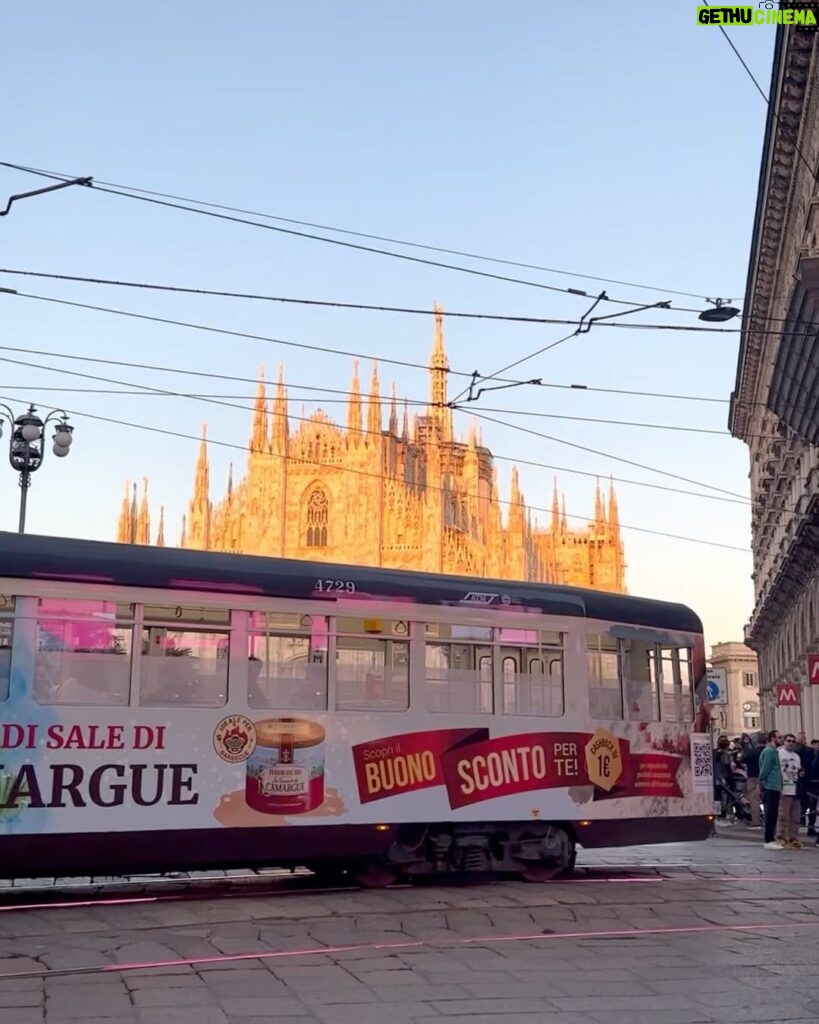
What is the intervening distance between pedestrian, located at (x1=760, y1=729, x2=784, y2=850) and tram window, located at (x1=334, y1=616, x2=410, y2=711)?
5884mm

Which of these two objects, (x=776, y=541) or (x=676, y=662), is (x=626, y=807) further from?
(x=776, y=541)

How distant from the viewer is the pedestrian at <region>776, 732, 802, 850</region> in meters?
13.9

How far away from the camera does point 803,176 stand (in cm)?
2447

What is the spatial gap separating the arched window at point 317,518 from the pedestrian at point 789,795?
49.3 meters

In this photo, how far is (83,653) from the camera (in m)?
8.73

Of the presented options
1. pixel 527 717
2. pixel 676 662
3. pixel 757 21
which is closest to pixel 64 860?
pixel 527 717

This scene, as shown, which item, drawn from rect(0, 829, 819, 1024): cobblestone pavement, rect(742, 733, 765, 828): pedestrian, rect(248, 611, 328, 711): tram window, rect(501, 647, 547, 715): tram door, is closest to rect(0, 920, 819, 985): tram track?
rect(0, 829, 819, 1024): cobblestone pavement

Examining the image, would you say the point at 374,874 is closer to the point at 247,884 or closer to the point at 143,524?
the point at 247,884

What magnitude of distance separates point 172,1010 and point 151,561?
4.11 m

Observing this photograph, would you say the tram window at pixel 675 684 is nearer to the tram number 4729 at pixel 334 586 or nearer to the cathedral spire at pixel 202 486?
the tram number 4729 at pixel 334 586

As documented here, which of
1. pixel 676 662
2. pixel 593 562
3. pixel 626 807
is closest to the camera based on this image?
pixel 626 807

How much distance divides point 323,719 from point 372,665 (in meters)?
0.60

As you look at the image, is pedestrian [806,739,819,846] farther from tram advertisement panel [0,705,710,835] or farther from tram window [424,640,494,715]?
tram window [424,640,494,715]

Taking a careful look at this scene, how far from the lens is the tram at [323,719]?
861 centimetres
